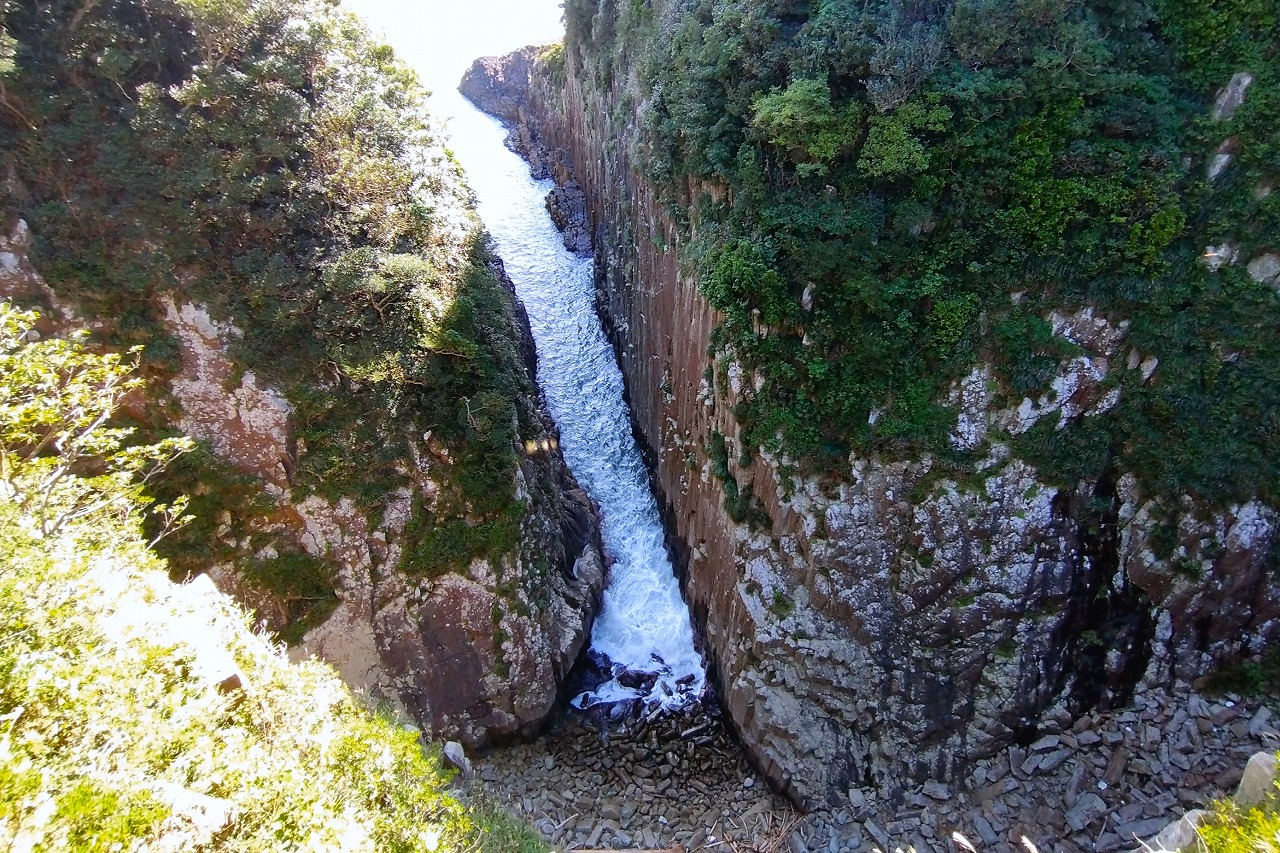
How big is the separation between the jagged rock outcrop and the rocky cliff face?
479cm

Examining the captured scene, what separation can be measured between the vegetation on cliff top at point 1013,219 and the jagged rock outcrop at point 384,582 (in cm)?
736

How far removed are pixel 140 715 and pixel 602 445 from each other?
15.9m

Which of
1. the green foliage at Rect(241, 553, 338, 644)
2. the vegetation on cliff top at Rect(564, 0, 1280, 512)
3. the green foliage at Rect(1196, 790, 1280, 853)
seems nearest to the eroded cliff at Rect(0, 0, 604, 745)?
the green foliage at Rect(241, 553, 338, 644)

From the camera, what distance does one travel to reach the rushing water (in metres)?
16.8

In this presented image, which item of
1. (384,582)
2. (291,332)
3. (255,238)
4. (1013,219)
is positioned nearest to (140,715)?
(384,582)

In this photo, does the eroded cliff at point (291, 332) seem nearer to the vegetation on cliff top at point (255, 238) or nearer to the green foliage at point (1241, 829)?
the vegetation on cliff top at point (255, 238)

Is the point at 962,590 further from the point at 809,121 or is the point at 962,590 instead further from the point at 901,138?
the point at 809,121

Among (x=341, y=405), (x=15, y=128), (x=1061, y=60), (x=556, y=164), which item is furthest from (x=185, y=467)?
(x=556, y=164)

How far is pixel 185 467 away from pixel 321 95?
29.4 ft

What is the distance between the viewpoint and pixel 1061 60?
11.6m

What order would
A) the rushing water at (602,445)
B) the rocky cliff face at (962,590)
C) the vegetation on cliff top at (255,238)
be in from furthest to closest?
1. the rushing water at (602,445)
2. the vegetation on cliff top at (255,238)
3. the rocky cliff face at (962,590)

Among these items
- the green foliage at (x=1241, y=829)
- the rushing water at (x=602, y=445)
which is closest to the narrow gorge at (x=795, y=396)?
the rushing water at (x=602, y=445)

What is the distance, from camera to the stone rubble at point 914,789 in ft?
38.3

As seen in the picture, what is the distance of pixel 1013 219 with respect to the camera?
11961 millimetres
